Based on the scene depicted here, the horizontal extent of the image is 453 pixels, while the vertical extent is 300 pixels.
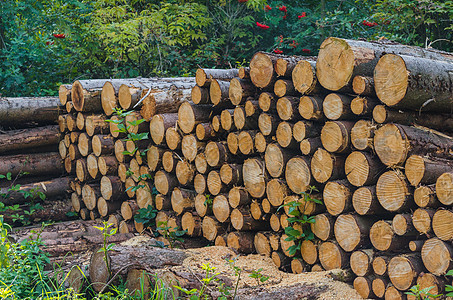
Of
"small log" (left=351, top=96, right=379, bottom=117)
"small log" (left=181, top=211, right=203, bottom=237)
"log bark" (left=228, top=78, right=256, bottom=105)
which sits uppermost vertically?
"small log" (left=351, top=96, right=379, bottom=117)

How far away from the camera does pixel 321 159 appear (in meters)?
3.25

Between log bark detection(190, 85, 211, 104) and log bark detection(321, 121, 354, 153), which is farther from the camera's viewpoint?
log bark detection(190, 85, 211, 104)

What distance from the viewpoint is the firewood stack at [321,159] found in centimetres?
279

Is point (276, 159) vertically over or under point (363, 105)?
under

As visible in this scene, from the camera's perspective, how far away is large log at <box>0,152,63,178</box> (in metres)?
5.44

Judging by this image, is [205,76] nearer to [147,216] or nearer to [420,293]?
[147,216]

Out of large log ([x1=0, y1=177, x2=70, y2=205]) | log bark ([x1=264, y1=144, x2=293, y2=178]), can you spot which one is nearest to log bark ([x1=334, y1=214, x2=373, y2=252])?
log bark ([x1=264, y1=144, x2=293, y2=178])

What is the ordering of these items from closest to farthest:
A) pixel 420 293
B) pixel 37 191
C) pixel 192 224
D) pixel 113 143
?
1. pixel 420 293
2. pixel 192 224
3. pixel 113 143
4. pixel 37 191

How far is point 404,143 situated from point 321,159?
0.63 m

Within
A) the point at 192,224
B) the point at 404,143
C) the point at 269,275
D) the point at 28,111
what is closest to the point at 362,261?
the point at 269,275

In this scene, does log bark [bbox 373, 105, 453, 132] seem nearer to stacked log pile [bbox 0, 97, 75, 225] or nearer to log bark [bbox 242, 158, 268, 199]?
log bark [bbox 242, 158, 268, 199]

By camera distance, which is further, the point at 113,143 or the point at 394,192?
the point at 113,143

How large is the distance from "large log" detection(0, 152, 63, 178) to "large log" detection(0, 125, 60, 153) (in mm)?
124

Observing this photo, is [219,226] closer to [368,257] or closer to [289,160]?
[289,160]
